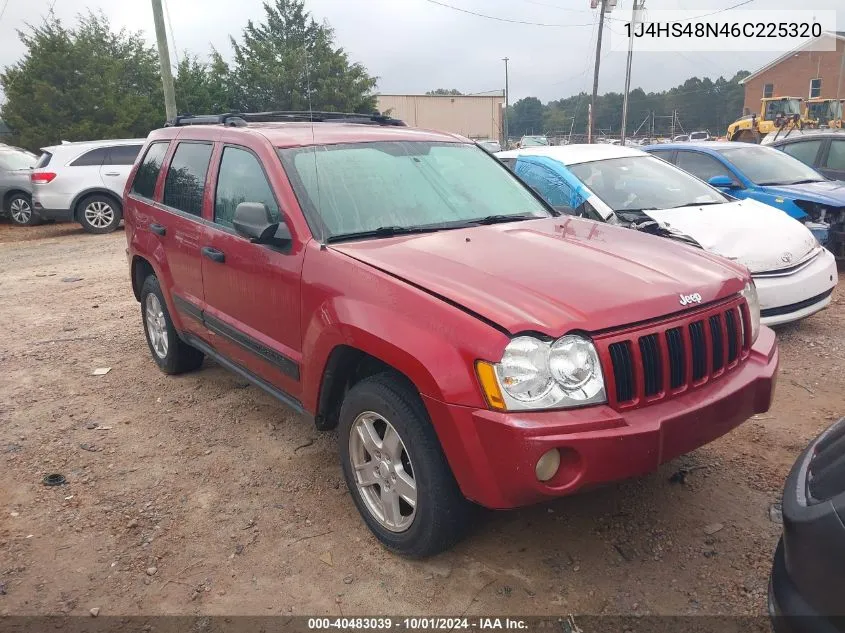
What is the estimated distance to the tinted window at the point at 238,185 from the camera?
3.43 metres

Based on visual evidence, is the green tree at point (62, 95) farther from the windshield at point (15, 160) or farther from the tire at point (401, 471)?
the tire at point (401, 471)

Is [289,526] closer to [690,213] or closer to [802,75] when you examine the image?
[690,213]

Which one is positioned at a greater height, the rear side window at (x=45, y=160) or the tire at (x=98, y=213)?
the rear side window at (x=45, y=160)

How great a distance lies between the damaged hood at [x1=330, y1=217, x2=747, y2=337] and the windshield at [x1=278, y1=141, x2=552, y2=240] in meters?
0.19

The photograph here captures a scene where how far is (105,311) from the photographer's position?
700cm

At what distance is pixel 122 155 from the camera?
41.1ft

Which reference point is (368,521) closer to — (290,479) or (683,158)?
(290,479)

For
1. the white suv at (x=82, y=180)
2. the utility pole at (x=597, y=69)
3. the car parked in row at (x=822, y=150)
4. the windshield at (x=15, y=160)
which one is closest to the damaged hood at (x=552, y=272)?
the car parked in row at (x=822, y=150)

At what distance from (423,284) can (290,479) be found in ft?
5.06

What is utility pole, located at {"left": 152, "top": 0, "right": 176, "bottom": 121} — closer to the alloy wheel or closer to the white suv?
the white suv

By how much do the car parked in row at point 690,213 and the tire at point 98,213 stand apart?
901 cm

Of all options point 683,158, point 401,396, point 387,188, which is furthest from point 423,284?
point 683,158

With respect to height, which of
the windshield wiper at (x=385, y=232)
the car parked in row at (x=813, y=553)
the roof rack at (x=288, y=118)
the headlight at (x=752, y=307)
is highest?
the roof rack at (x=288, y=118)

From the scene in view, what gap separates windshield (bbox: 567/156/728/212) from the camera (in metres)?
6.01
